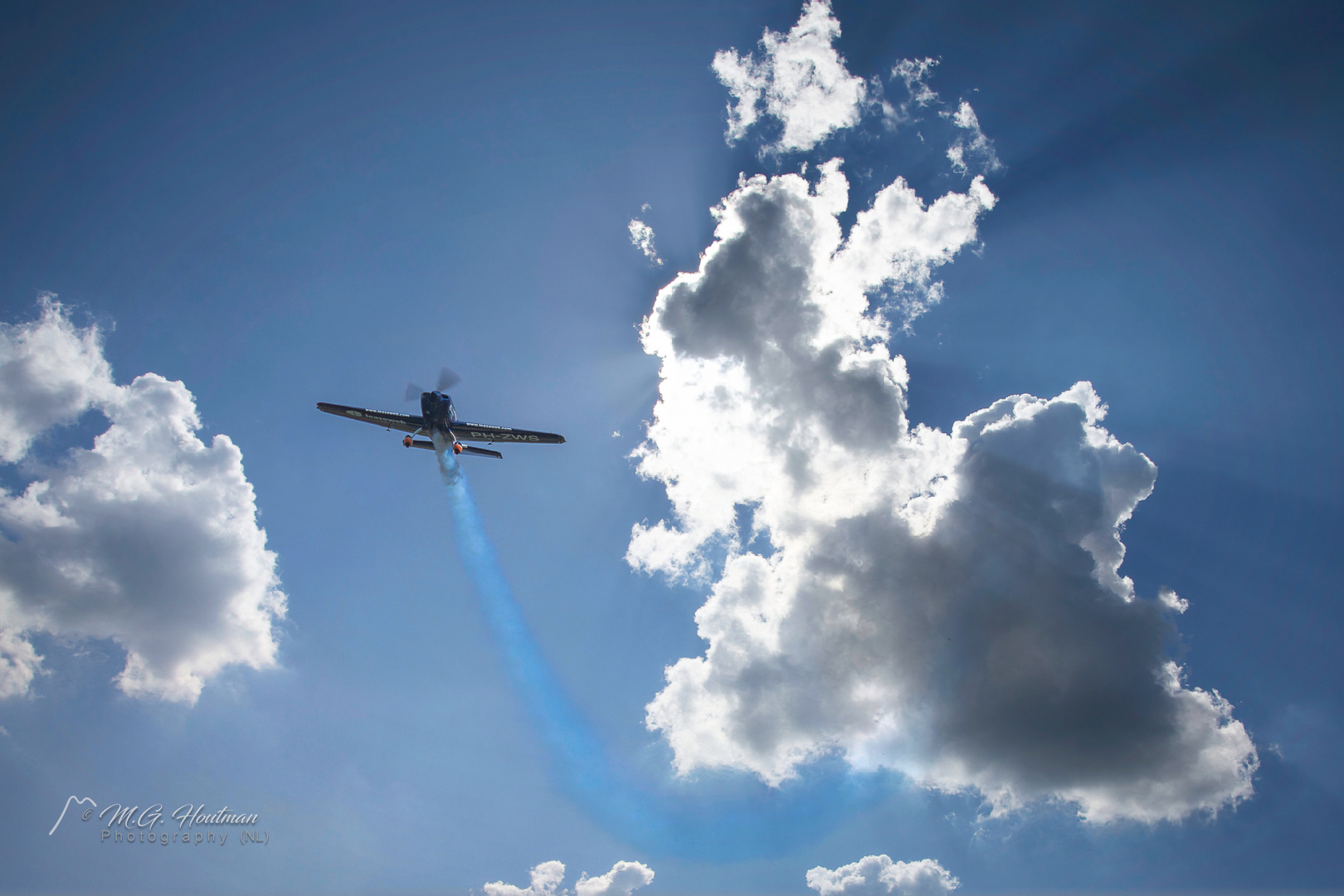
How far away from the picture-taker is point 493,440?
A: 350ft

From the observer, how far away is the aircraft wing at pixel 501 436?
336ft

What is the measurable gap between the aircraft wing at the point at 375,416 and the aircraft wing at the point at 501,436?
22.0 ft

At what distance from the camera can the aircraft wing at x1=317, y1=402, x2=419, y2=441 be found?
9669cm

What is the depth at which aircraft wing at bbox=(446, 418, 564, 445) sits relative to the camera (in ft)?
336

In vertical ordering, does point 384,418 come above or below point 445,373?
below

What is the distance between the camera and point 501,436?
104938 mm

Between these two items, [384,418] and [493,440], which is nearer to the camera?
[384,418]

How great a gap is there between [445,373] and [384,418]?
1214 centimetres

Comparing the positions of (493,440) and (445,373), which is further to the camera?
(493,440)

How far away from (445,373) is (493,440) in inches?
575

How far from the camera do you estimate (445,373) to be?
97938 mm

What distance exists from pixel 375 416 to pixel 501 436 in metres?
19.6

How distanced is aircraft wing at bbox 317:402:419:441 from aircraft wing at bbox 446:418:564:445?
22.0ft

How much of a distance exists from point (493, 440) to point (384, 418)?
1759 cm
